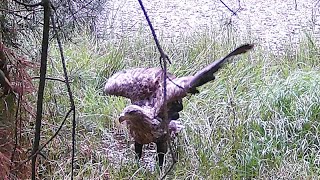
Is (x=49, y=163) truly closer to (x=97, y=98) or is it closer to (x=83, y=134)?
(x=83, y=134)

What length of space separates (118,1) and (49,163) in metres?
2.06

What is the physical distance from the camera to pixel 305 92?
2.28m

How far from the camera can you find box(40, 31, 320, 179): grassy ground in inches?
76.9

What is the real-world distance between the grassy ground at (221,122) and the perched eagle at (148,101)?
141 mm

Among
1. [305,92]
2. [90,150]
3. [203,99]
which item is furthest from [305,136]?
[90,150]

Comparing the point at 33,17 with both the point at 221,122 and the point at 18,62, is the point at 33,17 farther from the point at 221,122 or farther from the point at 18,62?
the point at 221,122

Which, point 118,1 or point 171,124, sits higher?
point 118,1

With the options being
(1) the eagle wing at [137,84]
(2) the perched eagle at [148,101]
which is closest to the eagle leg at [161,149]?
(2) the perched eagle at [148,101]

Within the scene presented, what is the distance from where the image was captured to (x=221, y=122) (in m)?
2.19

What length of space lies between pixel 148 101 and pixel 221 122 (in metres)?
0.43

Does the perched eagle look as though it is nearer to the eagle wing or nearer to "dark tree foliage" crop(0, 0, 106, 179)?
the eagle wing

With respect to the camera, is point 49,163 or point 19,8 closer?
point 19,8

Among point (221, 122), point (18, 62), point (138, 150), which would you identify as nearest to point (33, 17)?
point (18, 62)

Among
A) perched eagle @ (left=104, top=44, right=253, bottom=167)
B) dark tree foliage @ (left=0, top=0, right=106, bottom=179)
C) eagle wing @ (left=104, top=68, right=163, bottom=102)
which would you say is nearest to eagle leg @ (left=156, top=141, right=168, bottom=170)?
perched eagle @ (left=104, top=44, right=253, bottom=167)
